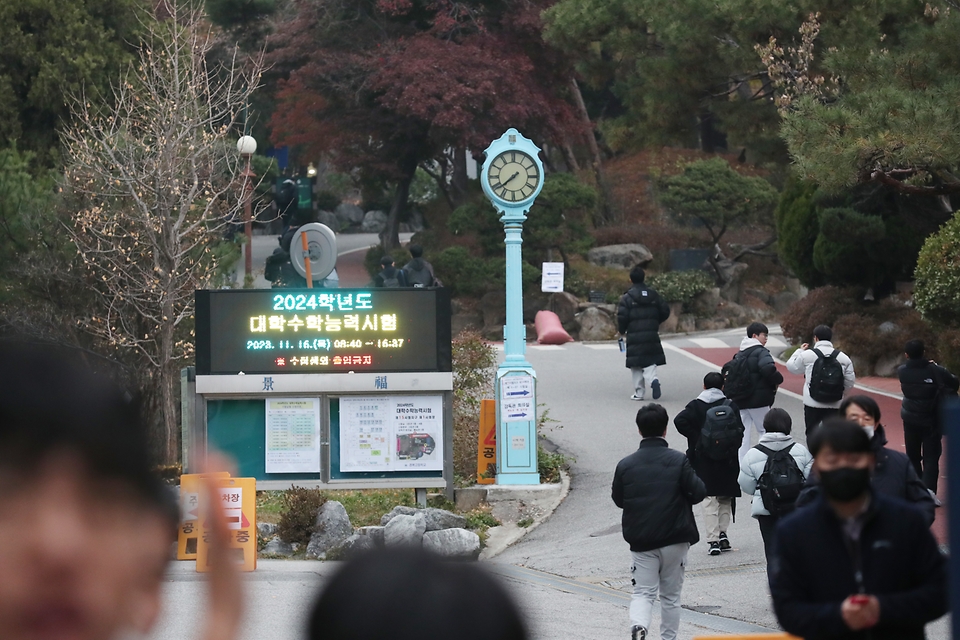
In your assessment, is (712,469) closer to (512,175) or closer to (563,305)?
(512,175)

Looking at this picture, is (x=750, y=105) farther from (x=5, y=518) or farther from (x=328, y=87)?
(x=5, y=518)

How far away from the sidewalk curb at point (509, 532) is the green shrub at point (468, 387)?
4.83 feet

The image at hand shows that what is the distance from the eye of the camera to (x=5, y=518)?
4.11 ft

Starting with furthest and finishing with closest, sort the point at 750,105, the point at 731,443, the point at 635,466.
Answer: the point at 750,105 < the point at 731,443 < the point at 635,466

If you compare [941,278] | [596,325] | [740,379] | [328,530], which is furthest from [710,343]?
[328,530]

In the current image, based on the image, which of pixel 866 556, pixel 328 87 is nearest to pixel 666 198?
pixel 328 87

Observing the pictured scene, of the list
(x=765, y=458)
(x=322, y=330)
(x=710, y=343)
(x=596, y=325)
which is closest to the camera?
(x=765, y=458)

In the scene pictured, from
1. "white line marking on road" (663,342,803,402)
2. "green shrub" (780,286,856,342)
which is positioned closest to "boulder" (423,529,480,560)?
"white line marking on road" (663,342,803,402)

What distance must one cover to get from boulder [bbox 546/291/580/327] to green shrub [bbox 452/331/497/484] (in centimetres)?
1592

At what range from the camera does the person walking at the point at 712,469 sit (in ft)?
34.3

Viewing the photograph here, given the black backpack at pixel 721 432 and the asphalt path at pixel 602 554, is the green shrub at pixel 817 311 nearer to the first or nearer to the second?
the asphalt path at pixel 602 554

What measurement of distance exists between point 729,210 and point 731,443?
2424 centimetres

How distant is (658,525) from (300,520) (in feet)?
17.4

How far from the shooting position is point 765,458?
8.18 meters
